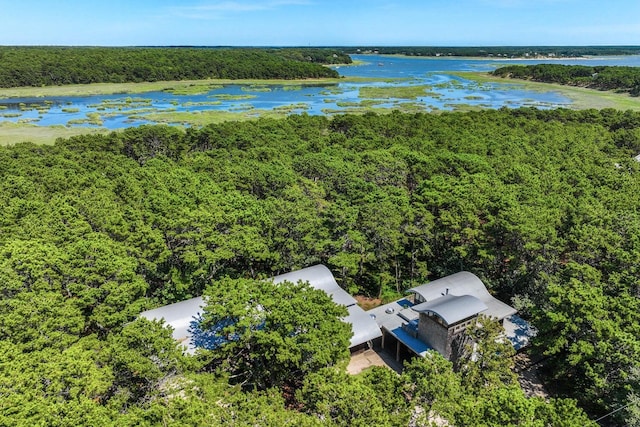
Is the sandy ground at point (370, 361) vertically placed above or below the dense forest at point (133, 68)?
below

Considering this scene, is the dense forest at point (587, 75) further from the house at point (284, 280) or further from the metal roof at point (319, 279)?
the house at point (284, 280)

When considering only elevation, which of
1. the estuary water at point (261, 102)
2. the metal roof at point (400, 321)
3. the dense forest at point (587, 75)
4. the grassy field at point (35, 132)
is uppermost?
the dense forest at point (587, 75)

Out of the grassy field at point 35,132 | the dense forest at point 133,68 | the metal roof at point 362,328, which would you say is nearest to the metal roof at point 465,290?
the metal roof at point 362,328

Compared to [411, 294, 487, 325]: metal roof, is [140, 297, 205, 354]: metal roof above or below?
below

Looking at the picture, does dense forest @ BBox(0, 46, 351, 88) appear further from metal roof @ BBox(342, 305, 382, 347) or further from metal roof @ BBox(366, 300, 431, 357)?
metal roof @ BBox(366, 300, 431, 357)

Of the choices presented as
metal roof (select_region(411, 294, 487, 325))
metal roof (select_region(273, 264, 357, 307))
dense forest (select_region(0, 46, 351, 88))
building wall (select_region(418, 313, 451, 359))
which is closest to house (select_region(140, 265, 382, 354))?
metal roof (select_region(273, 264, 357, 307))

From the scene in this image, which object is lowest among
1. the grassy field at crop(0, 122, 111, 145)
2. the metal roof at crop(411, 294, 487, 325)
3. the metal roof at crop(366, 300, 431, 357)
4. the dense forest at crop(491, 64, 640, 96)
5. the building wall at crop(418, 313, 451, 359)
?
the metal roof at crop(366, 300, 431, 357)

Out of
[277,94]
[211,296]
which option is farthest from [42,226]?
[277,94]

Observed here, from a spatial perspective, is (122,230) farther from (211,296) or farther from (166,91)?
(166,91)
